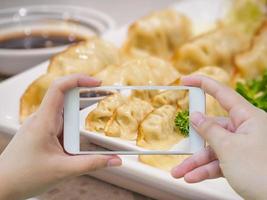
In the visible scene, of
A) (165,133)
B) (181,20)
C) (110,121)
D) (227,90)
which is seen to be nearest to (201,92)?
(227,90)

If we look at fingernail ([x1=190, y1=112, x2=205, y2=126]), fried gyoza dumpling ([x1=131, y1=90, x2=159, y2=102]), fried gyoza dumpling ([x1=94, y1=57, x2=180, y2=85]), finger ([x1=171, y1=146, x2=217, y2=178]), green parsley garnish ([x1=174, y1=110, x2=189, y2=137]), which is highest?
fried gyoza dumpling ([x1=94, y1=57, x2=180, y2=85])

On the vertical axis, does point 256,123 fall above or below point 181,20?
below

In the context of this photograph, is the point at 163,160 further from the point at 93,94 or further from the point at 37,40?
the point at 37,40

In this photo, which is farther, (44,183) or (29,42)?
(29,42)

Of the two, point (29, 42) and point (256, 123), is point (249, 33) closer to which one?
point (29, 42)

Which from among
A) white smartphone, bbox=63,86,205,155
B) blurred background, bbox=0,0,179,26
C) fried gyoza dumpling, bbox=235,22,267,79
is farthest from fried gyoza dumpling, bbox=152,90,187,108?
blurred background, bbox=0,0,179,26

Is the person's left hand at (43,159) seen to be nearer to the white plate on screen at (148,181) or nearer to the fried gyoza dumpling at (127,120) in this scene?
the white plate on screen at (148,181)

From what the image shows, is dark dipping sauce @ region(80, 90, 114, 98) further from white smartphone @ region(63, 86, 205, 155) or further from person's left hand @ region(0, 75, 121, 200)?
person's left hand @ region(0, 75, 121, 200)
